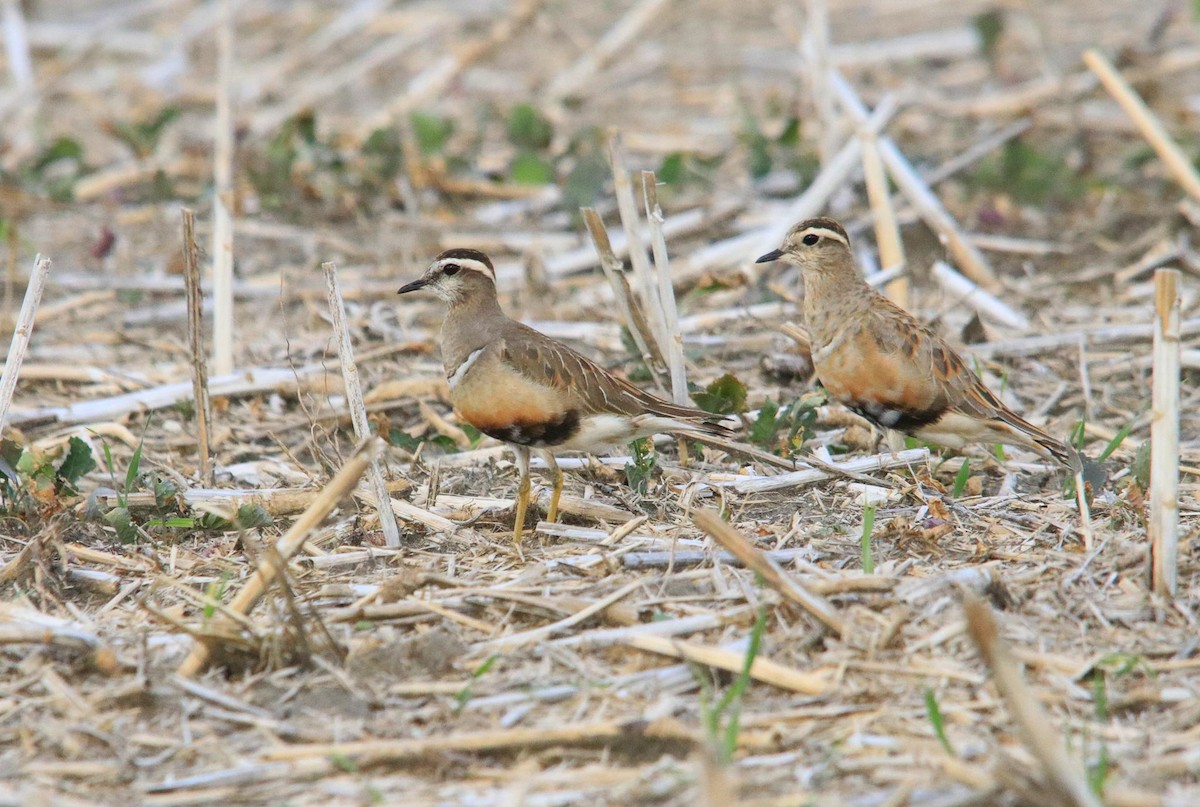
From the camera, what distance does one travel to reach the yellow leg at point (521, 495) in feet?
17.8

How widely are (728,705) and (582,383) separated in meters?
1.89

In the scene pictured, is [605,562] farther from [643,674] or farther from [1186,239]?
[1186,239]

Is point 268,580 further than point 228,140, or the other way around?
point 228,140

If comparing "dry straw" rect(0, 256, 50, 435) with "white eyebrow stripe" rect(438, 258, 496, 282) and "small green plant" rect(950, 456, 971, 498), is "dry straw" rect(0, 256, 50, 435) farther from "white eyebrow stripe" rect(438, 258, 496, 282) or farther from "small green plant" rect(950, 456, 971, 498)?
"small green plant" rect(950, 456, 971, 498)

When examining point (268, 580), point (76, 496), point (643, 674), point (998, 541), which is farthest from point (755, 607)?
point (76, 496)

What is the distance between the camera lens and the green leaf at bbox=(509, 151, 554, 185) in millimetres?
9977

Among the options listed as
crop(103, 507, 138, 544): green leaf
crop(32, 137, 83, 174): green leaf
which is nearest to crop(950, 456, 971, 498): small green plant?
crop(103, 507, 138, 544): green leaf

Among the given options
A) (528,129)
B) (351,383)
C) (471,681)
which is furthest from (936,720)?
(528,129)

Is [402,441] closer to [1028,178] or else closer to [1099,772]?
[1099,772]

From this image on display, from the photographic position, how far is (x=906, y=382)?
611cm

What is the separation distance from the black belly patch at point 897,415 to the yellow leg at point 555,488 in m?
1.33

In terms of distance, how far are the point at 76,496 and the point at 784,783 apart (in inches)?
130

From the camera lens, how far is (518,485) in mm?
6129

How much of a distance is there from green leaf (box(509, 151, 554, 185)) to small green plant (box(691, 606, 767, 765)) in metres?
5.99
